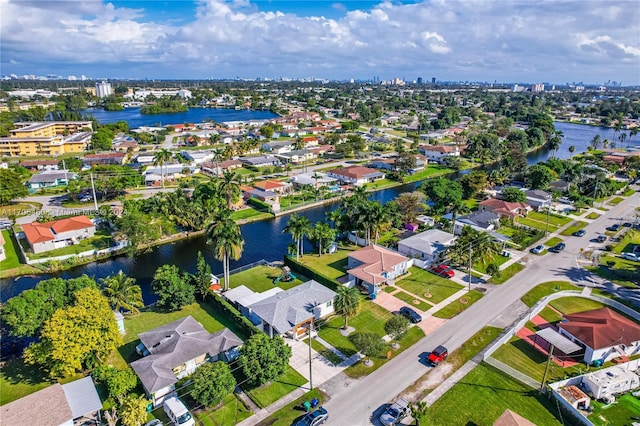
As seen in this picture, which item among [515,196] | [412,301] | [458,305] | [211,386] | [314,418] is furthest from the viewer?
[515,196]

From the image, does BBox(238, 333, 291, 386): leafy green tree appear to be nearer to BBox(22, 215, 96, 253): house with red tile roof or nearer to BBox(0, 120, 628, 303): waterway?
BBox(0, 120, 628, 303): waterway

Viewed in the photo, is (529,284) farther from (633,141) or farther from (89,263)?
(633,141)

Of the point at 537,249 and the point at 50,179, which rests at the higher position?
the point at 50,179

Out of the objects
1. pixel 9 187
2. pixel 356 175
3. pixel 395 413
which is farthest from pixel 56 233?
pixel 356 175

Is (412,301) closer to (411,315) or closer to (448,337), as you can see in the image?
(411,315)

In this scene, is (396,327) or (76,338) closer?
(76,338)

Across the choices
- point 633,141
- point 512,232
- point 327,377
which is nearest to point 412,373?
point 327,377

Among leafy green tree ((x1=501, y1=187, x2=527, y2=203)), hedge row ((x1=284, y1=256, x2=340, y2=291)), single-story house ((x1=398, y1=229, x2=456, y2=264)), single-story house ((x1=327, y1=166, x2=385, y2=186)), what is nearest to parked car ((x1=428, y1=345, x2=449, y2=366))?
hedge row ((x1=284, y1=256, x2=340, y2=291))

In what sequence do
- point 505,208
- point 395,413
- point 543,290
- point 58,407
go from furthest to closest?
point 505,208 → point 543,290 → point 395,413 → point 58,407
